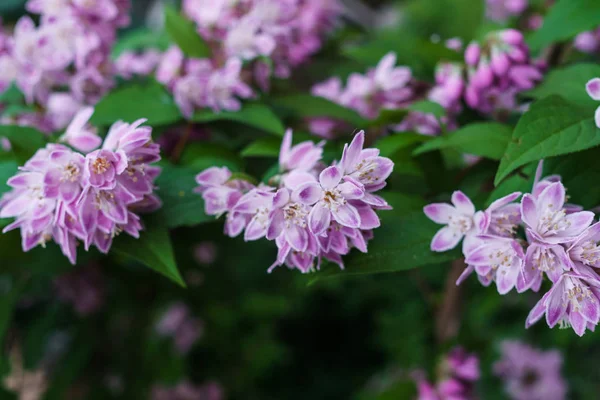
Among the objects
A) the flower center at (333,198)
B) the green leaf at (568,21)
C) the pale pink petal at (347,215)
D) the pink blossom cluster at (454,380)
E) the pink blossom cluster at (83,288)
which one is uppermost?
the green leaf at (568,21)

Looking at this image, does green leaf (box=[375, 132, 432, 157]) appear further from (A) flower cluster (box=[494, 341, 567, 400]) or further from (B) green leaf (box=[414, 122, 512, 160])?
(A) flower cluster (box=[494, 341, 567, 400])

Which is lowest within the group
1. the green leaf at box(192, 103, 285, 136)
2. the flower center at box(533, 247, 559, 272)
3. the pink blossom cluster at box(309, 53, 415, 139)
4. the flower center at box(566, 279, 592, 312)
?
the pink blossom cluster at box(309, 53, 415, 139)

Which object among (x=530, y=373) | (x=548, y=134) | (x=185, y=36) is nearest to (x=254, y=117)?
(x=185, y=36)

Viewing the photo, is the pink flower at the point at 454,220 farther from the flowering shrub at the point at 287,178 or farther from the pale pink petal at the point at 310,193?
the pale pink petal at the point at 310,193

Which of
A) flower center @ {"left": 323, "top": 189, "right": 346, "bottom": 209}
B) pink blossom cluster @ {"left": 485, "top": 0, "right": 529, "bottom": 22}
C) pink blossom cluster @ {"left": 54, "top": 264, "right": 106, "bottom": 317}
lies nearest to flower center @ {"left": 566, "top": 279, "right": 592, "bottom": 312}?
flower center @ {"left": 323, "top": 189, "right": 346, "bottom": 209}

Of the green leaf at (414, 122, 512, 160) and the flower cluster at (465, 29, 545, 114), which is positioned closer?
the green leaf at (414, 122, 512, 160)

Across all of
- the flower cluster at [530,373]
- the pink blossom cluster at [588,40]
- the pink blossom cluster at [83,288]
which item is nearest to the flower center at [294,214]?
the pink blossom cluster at [588,40]

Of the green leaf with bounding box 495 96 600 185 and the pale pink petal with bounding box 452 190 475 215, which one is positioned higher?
the green leaf with bounding box 495 96 600 185
